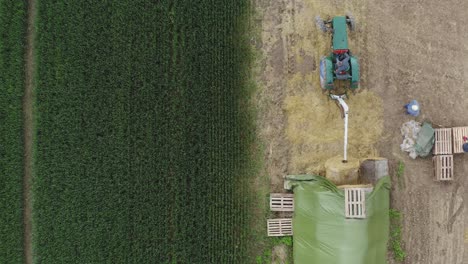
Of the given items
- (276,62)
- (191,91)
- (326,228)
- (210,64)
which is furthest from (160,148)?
(326,228)

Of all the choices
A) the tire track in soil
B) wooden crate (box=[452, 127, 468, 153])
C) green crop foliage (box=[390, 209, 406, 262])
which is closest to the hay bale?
green crop foliage (box=[390, 209, 406, 262])

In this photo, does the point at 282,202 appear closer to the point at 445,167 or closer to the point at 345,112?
the point at 345,112

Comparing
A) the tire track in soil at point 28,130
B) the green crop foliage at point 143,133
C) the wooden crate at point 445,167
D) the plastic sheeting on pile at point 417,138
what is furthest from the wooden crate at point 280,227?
the tire track in soil at point 28,130

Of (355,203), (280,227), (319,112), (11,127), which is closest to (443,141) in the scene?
(355,203)

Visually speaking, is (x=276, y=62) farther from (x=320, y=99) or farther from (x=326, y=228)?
(x=326, y=228)

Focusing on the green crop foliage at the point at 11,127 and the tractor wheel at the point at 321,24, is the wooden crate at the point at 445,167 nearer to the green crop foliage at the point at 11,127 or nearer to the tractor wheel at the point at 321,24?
the tractor wheel at the point at 321,24
